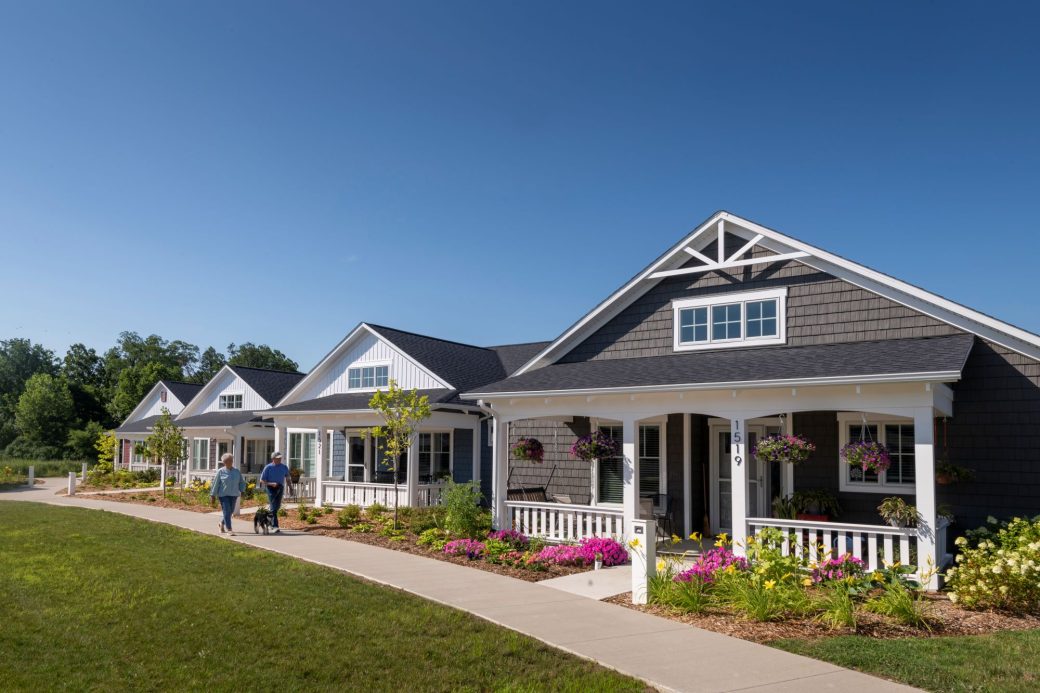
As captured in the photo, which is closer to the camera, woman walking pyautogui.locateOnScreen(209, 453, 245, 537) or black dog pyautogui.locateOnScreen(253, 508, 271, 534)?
woman walking pyautogui.locateOnScreen(209, 453, 245, 537)

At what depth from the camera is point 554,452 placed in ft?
57.9

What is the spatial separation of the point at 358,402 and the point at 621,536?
11537 millimetres

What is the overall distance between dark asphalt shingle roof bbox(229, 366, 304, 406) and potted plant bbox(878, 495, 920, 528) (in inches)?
998

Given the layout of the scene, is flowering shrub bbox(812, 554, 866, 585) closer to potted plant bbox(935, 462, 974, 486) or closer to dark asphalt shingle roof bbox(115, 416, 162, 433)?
potted plant bbox(935, 462, 974, 486)

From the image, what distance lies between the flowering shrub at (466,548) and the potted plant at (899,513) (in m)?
6.25

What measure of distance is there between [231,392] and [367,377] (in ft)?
39.8

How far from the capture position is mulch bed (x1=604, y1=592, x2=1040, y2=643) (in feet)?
26.8

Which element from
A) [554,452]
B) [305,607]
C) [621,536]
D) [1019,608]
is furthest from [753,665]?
[554,452]

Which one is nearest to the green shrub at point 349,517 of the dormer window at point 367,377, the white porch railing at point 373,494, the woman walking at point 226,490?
the white porch railing at point 373,494

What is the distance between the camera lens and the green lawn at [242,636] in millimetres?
6547

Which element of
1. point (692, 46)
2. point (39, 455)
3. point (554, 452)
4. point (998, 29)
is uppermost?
point (692, 46)

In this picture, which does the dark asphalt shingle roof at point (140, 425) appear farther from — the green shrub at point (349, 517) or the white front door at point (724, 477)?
the white front door at point (724, 477)

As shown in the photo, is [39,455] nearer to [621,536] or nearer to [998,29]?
[621,536]

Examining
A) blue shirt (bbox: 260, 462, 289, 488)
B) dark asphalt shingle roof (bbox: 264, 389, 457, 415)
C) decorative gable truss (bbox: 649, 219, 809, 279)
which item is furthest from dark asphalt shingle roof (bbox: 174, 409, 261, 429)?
decorative gable truss (bbox: 649, 219, 809, 279)
